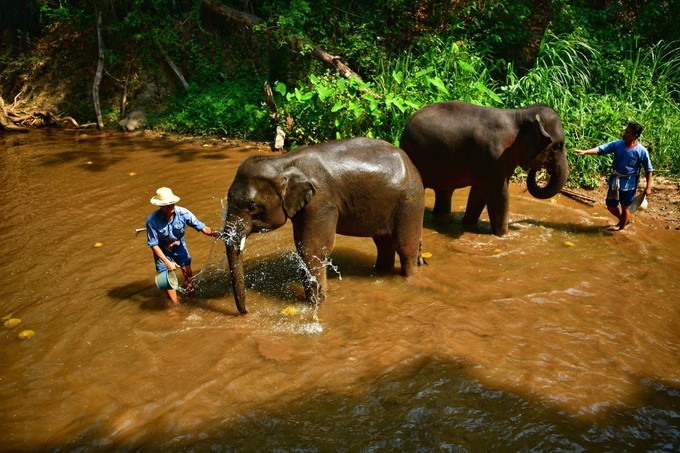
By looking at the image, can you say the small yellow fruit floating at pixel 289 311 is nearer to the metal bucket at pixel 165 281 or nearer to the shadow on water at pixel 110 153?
the metal bucket at pixel 165 281

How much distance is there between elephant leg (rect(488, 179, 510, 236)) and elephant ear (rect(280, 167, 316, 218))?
2898 mm

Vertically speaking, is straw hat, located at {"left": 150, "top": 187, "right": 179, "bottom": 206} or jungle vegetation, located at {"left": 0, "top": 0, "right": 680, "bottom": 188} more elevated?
jungle vegetation, located at {"left": 0, "top": 0, "right": 680, "bottom": 188}

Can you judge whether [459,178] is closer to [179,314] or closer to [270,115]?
[179,314]

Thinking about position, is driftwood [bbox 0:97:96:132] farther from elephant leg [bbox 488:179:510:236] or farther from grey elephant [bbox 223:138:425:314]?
elephant leg [bbox 488:179:510:236]

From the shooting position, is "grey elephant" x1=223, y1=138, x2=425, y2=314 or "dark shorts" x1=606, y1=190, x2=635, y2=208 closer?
"grey elephant" x1=223, y1=138, x2=425, y2=314

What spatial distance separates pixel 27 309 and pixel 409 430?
4114mm

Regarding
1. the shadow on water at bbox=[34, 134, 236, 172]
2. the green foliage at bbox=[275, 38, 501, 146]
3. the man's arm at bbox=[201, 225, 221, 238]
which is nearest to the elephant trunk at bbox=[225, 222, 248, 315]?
the man's arm at bbox=[201, 225, 221, 238]

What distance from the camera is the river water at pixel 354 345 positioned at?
3.61 meters

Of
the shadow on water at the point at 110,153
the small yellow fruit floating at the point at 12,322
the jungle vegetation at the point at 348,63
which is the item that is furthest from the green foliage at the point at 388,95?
the small yellow fruit floating at the point at 12,322

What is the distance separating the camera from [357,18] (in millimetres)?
13234

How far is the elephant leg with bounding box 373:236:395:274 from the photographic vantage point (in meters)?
5.84

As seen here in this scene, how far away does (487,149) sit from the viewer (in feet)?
21.9

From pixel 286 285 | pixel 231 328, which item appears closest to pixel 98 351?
pixel 231 328

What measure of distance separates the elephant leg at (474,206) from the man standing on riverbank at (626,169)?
1.73 meters
